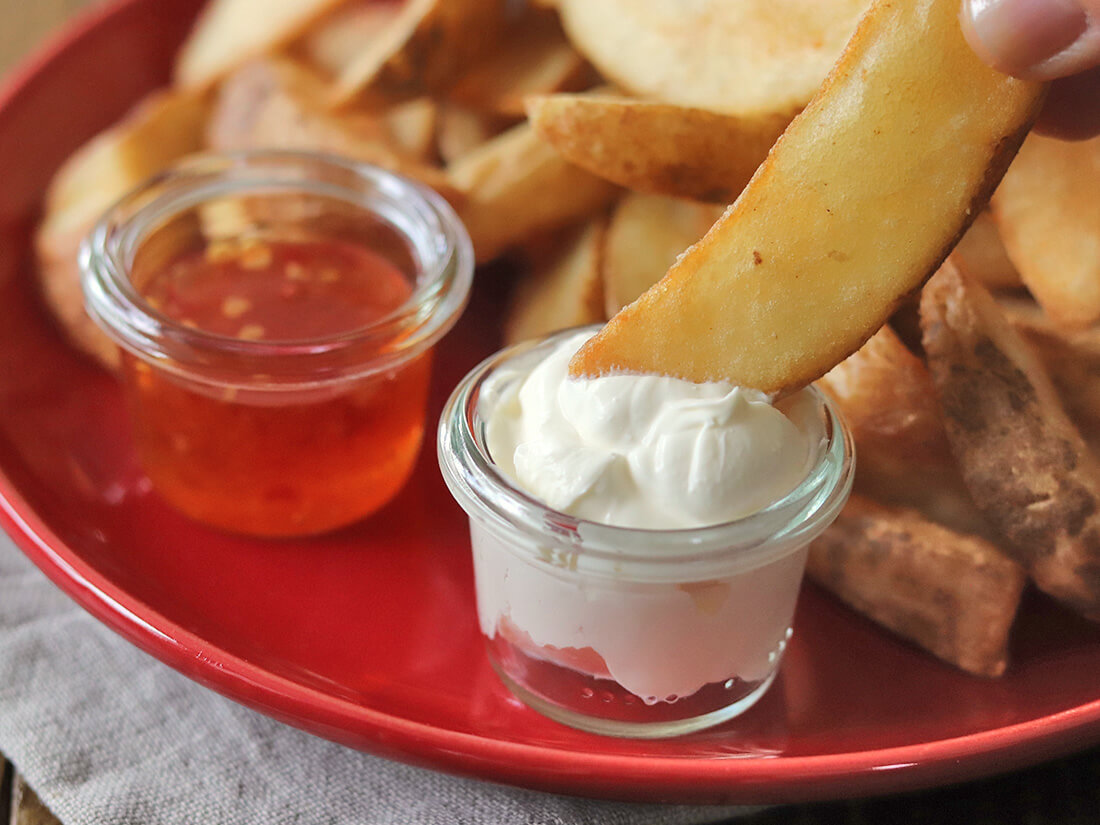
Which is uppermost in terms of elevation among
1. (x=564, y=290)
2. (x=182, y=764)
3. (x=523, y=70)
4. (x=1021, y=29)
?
(x=1021, y=29)

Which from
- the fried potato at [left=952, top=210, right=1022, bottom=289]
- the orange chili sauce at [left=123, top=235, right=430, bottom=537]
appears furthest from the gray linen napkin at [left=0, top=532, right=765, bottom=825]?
the fried potato at [left=952, top=210, right=1022, bottom=289]

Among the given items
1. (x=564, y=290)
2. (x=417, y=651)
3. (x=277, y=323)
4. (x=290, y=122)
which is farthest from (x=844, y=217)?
(x=290, y=122)

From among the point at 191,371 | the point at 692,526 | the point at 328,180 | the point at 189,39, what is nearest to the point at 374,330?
the point at 191,371

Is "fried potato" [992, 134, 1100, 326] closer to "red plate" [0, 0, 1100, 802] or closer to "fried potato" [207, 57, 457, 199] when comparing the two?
"red plate" [0, 0, 1100, 802]

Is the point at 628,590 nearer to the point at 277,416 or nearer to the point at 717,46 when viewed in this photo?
the point at 277,416

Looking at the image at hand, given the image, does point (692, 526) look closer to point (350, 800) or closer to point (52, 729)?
point (350, 800)

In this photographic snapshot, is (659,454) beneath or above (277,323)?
above
